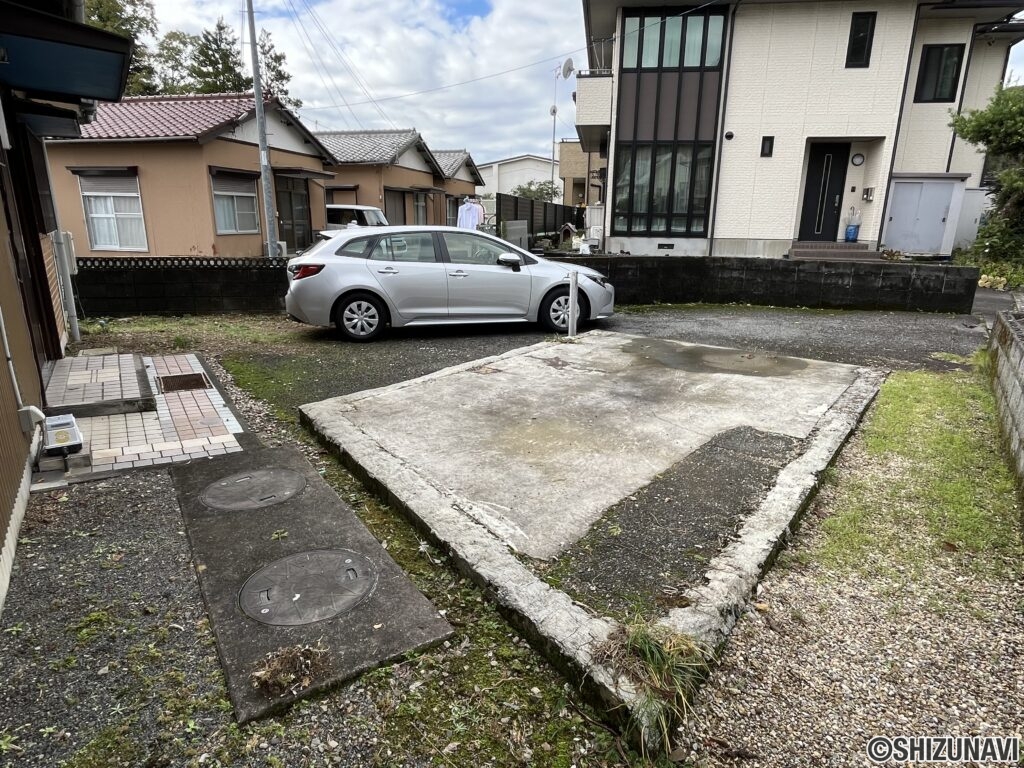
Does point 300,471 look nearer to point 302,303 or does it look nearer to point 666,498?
point 666,498

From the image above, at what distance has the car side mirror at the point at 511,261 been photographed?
7680 mm

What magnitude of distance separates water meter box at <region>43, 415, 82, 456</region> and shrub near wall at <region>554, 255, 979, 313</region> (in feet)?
26.8

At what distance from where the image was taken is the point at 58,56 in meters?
4.56

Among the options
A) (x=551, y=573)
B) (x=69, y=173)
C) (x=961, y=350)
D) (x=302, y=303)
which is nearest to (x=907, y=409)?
(x=961, y=350)

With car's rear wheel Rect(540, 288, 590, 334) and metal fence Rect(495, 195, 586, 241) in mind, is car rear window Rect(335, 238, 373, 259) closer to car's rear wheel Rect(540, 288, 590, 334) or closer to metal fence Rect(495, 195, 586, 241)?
car's rear wheel Rect(540, 288, 590, 334)

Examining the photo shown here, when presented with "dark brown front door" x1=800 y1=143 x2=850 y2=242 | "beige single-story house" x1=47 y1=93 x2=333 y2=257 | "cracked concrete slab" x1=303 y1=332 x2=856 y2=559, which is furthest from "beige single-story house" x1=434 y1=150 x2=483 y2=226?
"cracked concrete slab" x1=303 y1=332 x2=856 y2=559

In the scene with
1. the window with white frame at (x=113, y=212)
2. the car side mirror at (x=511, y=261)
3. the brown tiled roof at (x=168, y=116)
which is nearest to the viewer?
the car side mirror at (x=511, y=261)

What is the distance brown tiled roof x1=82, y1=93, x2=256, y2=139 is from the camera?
47.4 feet

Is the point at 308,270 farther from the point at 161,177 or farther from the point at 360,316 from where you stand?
the point at 161,177

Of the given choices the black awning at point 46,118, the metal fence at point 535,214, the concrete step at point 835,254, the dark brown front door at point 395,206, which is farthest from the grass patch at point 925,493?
the dark brown front door at point 395,206

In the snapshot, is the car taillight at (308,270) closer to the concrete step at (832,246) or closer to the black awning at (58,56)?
the black awning at (58,56)

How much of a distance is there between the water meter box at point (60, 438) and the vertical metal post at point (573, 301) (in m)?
5.13

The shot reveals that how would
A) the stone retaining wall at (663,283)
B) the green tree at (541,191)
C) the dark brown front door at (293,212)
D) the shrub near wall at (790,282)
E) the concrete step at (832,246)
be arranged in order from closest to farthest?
the stone retaining wall at (663,283), the shrub near wall at (790,282), the concrete step at (832,246), the dark brown front door at (293,212), the green tree at (541,191)

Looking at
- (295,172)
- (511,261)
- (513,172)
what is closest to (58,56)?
(511,261)
